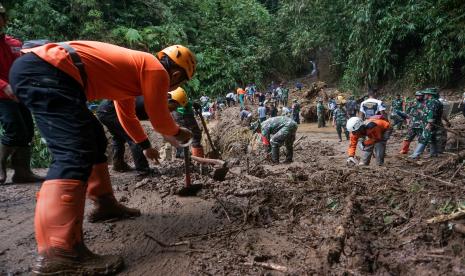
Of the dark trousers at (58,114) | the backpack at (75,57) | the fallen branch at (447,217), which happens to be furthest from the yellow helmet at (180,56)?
the fallen branch at (447,217)

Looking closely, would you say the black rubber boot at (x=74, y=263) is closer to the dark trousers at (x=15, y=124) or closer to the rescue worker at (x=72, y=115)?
the rescue worker at (x=72, y=115)

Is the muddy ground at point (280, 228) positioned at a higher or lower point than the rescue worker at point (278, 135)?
A: higher

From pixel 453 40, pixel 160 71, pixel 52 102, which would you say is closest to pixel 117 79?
pixel 160 71

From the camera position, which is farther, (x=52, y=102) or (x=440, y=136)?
(x=440, y=136)

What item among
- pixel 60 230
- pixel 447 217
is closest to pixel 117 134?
pixel 60 230

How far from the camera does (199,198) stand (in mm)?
3973

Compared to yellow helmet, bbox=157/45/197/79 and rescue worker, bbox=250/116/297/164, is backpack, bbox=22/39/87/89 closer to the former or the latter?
yellow helmet, bbox=157/45/197/79

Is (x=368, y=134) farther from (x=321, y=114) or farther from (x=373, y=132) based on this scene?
(x=321, y=114)

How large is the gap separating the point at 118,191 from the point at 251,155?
5.77 metres

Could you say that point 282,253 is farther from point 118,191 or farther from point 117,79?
point 118,191

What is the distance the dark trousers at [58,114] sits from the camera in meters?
2.13

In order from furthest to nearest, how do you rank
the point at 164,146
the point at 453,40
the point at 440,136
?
the point at 453,40 → the point at 164,146 → the point at 440,136

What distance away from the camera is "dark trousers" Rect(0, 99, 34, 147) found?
401 centimetres

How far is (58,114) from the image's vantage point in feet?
7.22
